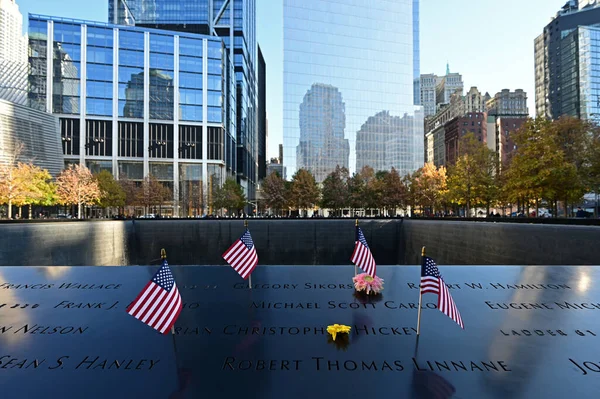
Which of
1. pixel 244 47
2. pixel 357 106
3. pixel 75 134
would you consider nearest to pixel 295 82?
pixel 357 106

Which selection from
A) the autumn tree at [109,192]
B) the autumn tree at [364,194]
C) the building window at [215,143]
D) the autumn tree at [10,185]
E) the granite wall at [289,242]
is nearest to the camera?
the granite wall at [289,242]

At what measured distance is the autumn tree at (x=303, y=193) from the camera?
58200 mm

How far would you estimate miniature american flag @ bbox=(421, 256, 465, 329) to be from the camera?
4.92 meters

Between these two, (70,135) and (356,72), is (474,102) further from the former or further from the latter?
(70,135)

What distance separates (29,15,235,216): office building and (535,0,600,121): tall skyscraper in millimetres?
99328

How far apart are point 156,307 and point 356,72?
8790 centimetres

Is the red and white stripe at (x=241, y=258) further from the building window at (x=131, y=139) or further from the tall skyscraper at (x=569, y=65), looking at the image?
the tall skyscraper at (x=569, y=65)

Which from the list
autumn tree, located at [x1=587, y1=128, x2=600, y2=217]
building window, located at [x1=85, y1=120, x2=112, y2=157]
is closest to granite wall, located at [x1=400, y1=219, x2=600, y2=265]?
autumn tree, located at [x1=587, y1=128, x2=600, y2=217]

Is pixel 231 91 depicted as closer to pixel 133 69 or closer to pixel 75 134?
pixel 133 69

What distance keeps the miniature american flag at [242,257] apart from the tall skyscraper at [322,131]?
76.1 meters

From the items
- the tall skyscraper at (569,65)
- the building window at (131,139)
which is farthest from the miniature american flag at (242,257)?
the tall skyscraper at (569,65)

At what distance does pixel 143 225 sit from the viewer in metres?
34.7

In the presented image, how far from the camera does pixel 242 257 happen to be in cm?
702

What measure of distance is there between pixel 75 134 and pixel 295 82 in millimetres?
45215
